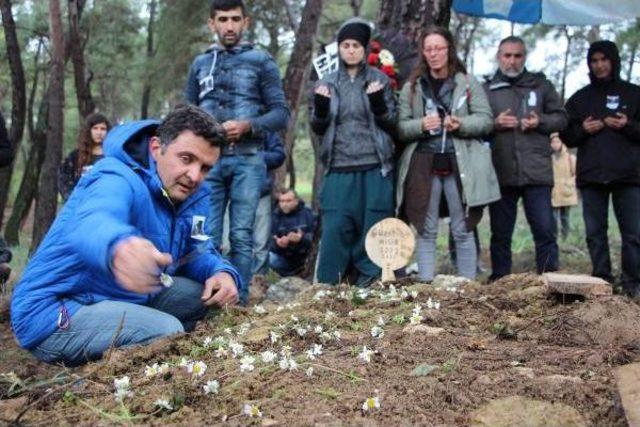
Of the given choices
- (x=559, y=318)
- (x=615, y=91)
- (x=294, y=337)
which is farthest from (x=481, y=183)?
(x=294, y=337)

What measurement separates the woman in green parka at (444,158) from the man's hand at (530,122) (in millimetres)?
390

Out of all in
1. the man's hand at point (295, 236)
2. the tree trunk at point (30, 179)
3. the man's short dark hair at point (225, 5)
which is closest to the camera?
the man's short dark hair at point (225, 5)

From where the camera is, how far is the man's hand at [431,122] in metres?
5.27

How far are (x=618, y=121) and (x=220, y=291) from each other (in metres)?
3.86

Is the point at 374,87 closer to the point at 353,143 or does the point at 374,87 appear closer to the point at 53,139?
the point at 353,143

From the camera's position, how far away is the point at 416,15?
21.5 feet

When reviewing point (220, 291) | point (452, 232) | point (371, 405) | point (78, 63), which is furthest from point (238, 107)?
point (78, 63)

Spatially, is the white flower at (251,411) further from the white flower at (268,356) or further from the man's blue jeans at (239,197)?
the man's blue jeans at (239,197)

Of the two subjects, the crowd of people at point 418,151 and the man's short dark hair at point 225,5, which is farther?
the man's short dark hair at point 225,5

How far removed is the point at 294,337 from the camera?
327 cm

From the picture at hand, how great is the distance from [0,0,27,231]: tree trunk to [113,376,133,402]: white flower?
7846mm

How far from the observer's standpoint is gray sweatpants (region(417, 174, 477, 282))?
531 cm

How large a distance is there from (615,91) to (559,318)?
3419 millimetres

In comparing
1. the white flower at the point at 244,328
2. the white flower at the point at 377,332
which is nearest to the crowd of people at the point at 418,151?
the white flower at the point at 244,328
